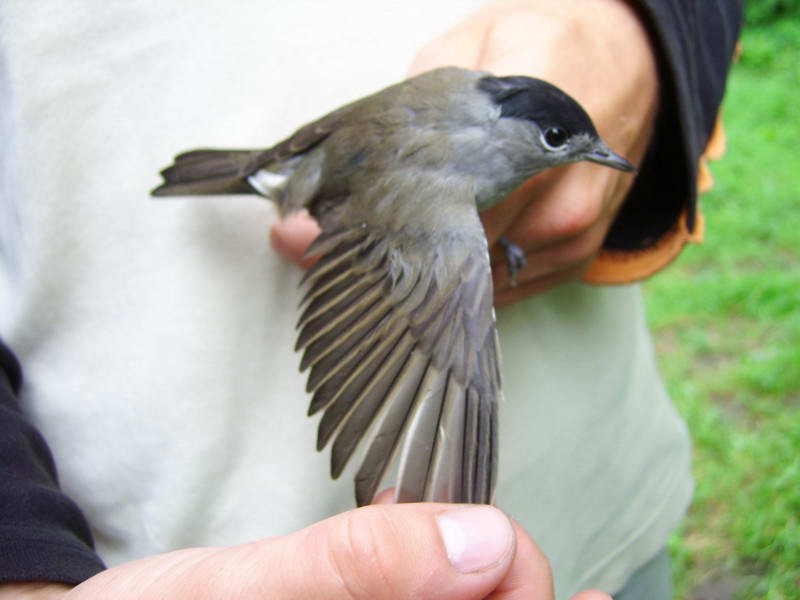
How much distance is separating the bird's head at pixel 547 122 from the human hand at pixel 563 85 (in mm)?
53

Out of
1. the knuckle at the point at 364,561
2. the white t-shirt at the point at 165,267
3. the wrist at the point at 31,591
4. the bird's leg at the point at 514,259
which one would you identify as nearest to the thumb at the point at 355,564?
the knuckle at the point at 364,561

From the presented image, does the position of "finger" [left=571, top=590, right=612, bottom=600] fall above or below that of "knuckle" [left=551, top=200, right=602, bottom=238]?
below

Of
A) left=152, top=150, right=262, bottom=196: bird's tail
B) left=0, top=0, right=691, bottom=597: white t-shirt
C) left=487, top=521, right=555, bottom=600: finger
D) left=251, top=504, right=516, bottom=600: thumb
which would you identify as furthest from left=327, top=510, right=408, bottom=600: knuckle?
left=152, top=150, right=262, bottom=196: bird's tail

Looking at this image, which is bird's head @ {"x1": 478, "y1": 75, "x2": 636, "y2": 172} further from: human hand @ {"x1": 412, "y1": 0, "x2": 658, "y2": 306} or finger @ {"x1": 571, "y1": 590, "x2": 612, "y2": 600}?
finger @ {"x1": 571, "y1": 590, "x2": 612, "y2": 600}

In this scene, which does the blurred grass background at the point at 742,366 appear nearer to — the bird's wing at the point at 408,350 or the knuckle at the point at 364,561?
the bird's wing at the point at 408,350

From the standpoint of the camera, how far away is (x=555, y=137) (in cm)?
161

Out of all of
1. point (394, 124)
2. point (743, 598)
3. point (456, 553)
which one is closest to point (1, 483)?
point (456, 553)

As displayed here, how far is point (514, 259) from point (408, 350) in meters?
0.37

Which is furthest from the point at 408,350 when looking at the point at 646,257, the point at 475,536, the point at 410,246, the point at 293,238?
the point at 646,257

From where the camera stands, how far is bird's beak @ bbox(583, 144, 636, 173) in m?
1.58

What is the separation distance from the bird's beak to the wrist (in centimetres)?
127

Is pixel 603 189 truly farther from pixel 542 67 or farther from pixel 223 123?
pixel 223 123

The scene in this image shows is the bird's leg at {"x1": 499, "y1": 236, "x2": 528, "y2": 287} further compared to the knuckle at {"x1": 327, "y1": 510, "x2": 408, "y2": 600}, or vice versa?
the bird's leg at {"x1": 499, "y1": 236, "x2": 528, "y2": 287}

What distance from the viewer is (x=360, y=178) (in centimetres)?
166
